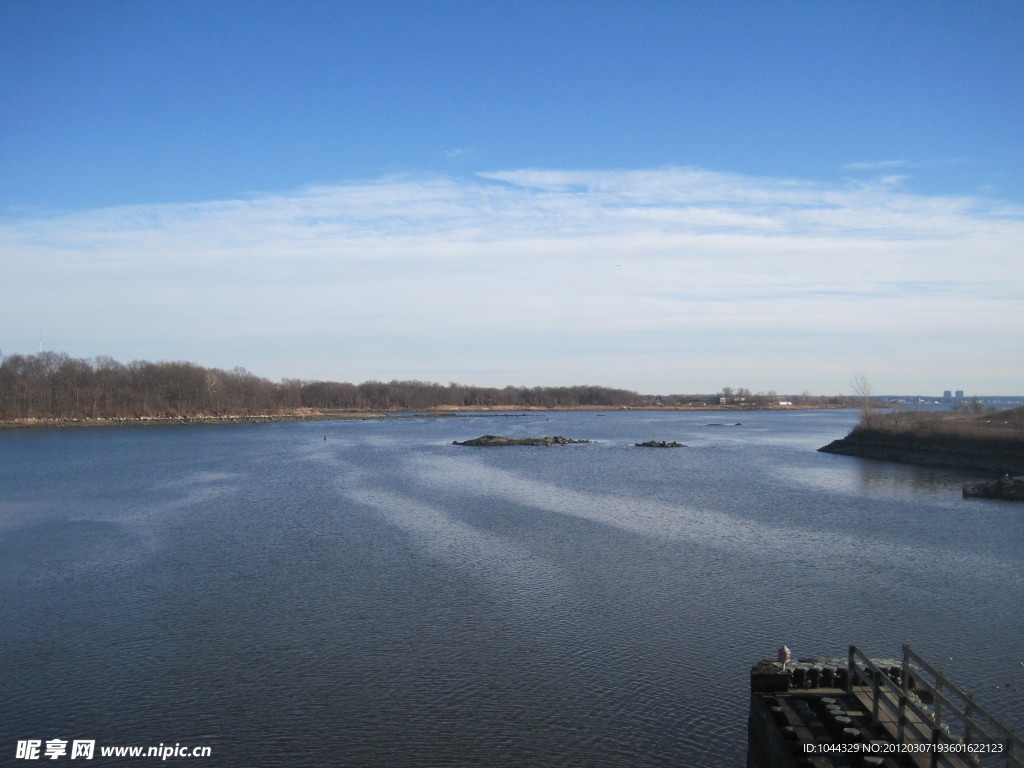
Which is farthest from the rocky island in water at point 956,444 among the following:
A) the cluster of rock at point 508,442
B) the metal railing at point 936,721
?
the metal railing at point 936,721

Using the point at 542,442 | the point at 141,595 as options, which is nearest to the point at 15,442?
the point at 542,442

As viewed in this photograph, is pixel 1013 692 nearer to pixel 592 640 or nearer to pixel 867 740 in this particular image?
pixel 867 740

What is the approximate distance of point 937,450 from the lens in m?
48.0

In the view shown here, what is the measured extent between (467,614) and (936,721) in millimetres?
9123

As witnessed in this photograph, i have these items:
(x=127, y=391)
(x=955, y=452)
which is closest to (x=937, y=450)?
(x=955, y=452)

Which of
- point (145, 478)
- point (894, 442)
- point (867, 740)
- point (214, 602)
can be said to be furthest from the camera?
point (894, 442)

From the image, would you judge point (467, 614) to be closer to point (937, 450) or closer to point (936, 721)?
point (936, 721)

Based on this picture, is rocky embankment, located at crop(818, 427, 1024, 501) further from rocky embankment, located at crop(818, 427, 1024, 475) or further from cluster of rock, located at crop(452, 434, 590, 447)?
cluster of rock, located at crop(452, 434, 590, 447)

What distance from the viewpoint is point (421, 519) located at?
26.0 m

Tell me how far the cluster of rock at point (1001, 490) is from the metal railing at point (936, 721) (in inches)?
986

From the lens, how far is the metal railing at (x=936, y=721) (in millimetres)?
7000

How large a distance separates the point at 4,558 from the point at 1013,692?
22.5m

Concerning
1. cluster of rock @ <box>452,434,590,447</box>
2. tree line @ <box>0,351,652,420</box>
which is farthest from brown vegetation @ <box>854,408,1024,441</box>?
tree line @ <box>0,351,652,420</box>

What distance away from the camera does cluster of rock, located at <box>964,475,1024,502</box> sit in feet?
101
